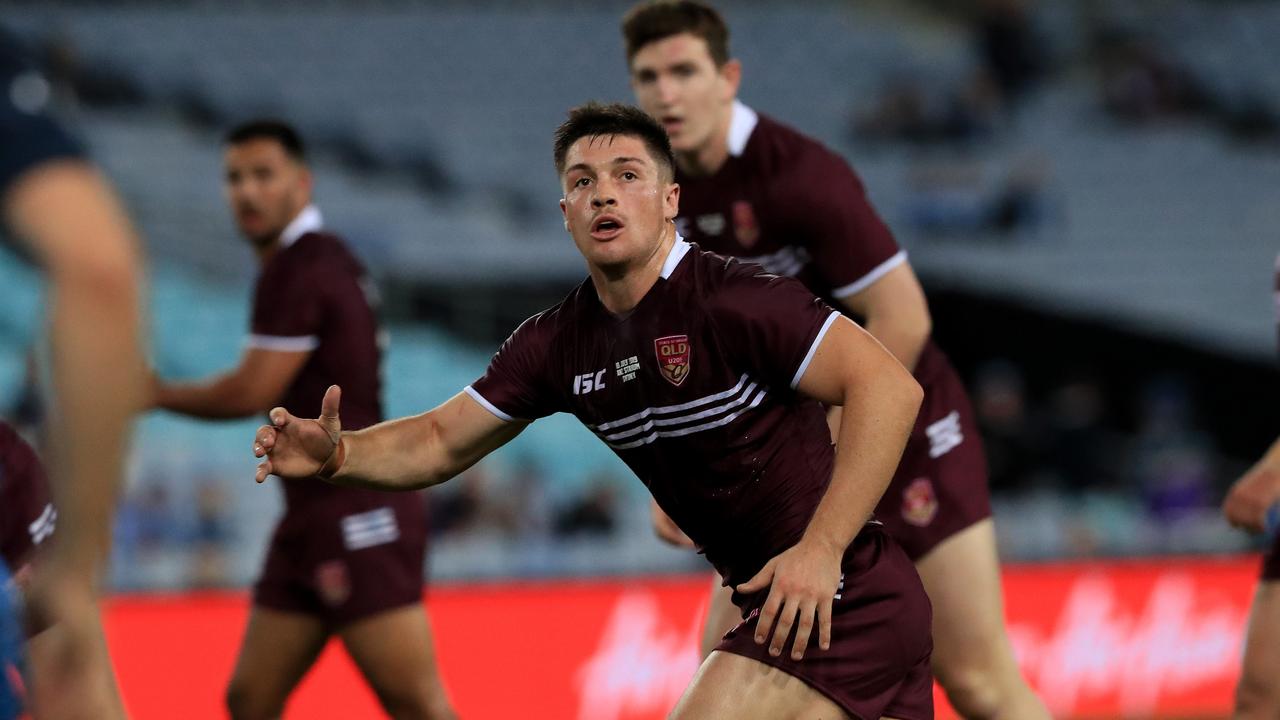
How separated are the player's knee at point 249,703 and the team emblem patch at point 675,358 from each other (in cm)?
254

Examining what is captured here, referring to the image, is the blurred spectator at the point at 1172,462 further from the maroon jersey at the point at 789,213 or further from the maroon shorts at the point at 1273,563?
the maroon jersey at the point at 789,213

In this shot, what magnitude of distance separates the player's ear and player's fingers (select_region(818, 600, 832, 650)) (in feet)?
7.17

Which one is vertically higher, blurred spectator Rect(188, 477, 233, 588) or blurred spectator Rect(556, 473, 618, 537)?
blurred spectator Rect(188, 477, 233, 588)

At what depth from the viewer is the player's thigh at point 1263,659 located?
15.9 ft

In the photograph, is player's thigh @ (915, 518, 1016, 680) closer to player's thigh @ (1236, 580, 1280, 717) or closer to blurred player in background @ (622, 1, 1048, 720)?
blurred player in background @ (622, 1, 1048, 720)

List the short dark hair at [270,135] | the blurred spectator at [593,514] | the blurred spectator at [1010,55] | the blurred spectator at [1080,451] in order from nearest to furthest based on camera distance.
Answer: the short dark hair at [270,135]
the blurred spectator at [593,514]
the blurred spectator at [1080,451]
the blurred spectator at [1010,55]

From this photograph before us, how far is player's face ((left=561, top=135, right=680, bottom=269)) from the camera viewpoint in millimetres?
3955

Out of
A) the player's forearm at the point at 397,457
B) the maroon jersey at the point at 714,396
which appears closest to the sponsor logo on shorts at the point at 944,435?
the maroon jersey at the point at 714,396

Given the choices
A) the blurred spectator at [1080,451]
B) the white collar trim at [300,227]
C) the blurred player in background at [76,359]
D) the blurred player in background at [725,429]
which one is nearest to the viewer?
the blurred player in background at [76,359]

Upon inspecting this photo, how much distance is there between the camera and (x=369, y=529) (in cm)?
580

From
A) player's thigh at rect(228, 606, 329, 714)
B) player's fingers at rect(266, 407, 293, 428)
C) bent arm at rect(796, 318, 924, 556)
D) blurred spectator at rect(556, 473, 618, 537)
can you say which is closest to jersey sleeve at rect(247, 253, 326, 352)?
player's thigh at rect(228, 606, 329, 714)

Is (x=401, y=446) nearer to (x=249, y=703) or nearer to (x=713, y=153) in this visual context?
(x=713, y=153)

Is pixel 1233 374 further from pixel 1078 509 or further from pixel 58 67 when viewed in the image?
pixel 58 67

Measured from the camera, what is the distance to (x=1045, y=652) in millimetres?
10484
